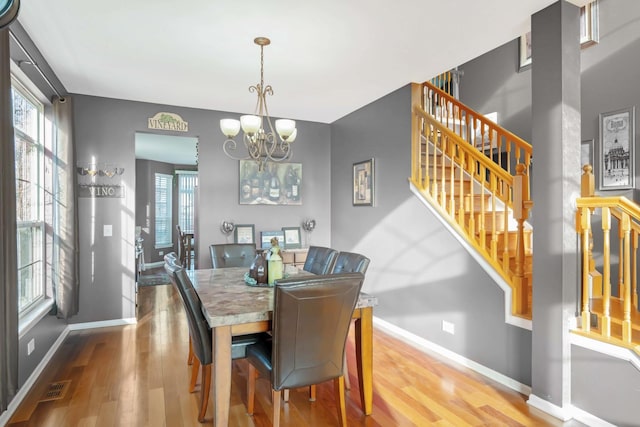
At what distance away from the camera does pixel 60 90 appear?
3.94 metres

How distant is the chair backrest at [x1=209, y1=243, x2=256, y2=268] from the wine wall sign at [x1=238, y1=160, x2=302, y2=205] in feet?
4.41

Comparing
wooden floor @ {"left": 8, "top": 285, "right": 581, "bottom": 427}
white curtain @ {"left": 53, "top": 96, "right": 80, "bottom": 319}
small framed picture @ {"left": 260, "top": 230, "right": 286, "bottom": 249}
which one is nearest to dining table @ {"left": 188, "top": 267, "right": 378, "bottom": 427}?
wooden floor @ {"left": 8, "top": 285, "right": 581, "bottom": 427}

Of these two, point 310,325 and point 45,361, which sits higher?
point 310,325

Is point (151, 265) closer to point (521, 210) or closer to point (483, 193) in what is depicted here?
point (483, 193)

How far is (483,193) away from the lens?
3.19 meters

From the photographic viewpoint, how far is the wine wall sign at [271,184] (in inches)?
205

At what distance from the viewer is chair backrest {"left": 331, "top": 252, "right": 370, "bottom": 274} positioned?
2.79m

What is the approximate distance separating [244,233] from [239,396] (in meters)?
2.71

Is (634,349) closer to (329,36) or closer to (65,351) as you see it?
(329,36)

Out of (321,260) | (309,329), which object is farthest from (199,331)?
(321,260)

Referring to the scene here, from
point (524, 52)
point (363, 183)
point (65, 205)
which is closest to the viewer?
point (65, 205)

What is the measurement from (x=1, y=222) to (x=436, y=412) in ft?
9.74

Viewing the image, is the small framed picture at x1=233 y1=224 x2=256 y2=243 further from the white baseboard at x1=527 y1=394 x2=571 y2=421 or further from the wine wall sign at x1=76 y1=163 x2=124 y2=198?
the white baseboard at x1=527 y1=394 x2=571 y2=421

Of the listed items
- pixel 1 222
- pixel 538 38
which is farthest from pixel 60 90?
pixel 538 38
